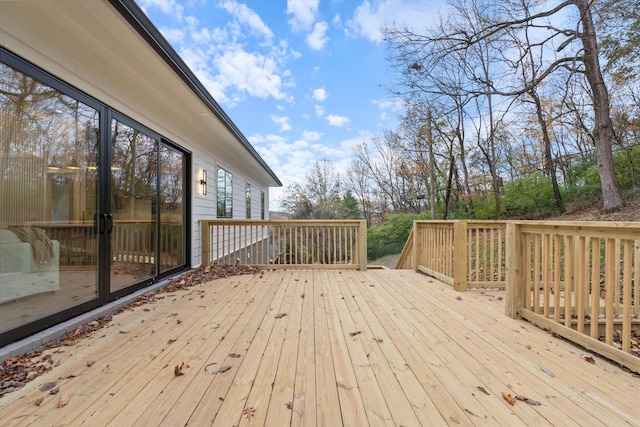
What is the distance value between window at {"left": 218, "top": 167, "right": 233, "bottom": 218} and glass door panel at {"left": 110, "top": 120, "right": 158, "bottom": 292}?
2669 mm

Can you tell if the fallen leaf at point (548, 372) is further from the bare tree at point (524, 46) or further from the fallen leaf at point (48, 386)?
the bare tree at point (524, 46)

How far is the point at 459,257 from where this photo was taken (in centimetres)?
385

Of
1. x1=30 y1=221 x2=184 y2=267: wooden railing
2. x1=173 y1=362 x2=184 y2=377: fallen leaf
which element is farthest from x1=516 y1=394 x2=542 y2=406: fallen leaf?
x1=30 y1=221 x2=184 y2=267: wooden railing

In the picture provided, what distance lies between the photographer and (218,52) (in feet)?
26.5

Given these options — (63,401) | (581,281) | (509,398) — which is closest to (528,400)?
(509,398)

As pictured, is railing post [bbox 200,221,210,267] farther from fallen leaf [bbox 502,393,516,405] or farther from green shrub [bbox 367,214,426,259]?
green shrub [bbox 367,214,426,259]

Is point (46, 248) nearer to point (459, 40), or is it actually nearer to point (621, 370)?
point (621, 370)

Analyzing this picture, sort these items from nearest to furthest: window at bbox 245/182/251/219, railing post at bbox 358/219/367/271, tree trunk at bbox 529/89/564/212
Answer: railing post at bbox 358/219/367/271
tree trunk at bbox 529/89/564/212
window at bbox 245/182/251/219

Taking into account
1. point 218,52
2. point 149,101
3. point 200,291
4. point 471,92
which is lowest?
point 200,291

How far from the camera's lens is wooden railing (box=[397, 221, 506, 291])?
3.87 m

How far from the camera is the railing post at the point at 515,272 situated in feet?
8.97

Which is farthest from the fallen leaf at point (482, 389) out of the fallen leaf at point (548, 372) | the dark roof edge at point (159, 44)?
the dark roof edge at point (159, 44)

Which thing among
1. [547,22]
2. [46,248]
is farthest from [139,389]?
[547,22]

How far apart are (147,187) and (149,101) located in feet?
3.81
